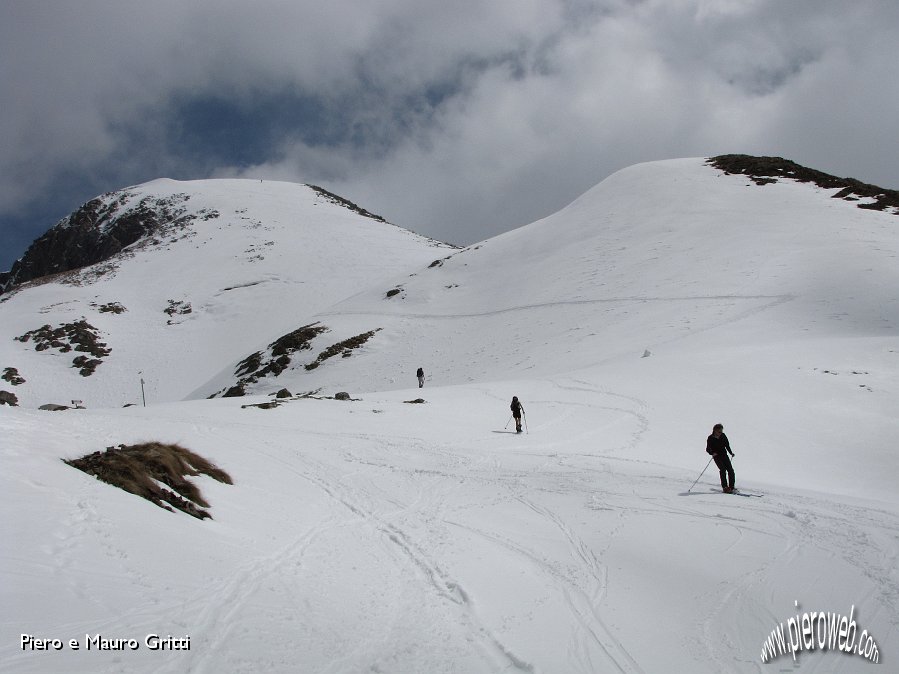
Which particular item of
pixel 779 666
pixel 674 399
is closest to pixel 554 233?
pixel 674 399

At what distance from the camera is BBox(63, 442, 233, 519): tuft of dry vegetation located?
332 inches

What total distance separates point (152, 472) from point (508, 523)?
6.31 m

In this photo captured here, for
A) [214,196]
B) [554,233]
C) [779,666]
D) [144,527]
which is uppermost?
[214,196]

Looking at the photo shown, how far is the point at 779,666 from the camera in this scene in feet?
17.4

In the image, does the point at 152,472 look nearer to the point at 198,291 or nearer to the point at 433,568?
the point at 433,568

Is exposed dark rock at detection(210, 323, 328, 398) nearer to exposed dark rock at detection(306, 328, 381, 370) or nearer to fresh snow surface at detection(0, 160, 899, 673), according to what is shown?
exposed dark rock at detection(306, 328, 381, 370)

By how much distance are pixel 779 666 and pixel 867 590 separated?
6.36ft

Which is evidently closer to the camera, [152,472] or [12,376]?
[152,472]

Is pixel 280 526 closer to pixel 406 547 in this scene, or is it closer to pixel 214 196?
pixel 406 547

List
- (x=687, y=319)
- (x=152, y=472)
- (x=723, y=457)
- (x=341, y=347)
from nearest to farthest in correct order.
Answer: (x=152, y=472) → (x=723, y=457) → (x=687, y=319) → (x=341, y=347)

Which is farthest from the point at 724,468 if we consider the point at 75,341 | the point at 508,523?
the point at 75,341

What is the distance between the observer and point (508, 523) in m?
9.99

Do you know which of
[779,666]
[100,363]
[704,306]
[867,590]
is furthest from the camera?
[100,363]

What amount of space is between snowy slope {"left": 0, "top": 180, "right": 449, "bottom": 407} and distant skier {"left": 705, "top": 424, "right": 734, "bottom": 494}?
48.8m
